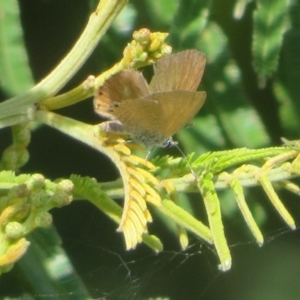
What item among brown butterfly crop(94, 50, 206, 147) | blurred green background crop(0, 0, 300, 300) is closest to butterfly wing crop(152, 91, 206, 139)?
brown butterfly crop(94, 50, 206, 147)

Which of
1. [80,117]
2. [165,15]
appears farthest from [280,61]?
[80,117]

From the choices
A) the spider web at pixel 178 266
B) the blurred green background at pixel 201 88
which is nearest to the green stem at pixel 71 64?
the blurred green background at pixel 201 88

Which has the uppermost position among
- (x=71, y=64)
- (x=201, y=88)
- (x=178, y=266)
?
(x=71, y=64)

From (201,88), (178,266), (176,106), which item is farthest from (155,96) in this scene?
(178,266)

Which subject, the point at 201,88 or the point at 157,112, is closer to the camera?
the point at 157,112

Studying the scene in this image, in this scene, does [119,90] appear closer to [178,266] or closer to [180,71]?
[180,71]

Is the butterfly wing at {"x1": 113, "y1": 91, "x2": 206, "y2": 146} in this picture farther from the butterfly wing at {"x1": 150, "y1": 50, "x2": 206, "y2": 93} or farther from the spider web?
the spider web

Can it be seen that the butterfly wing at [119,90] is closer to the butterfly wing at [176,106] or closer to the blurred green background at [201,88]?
the butterfly wing at [176,106]
